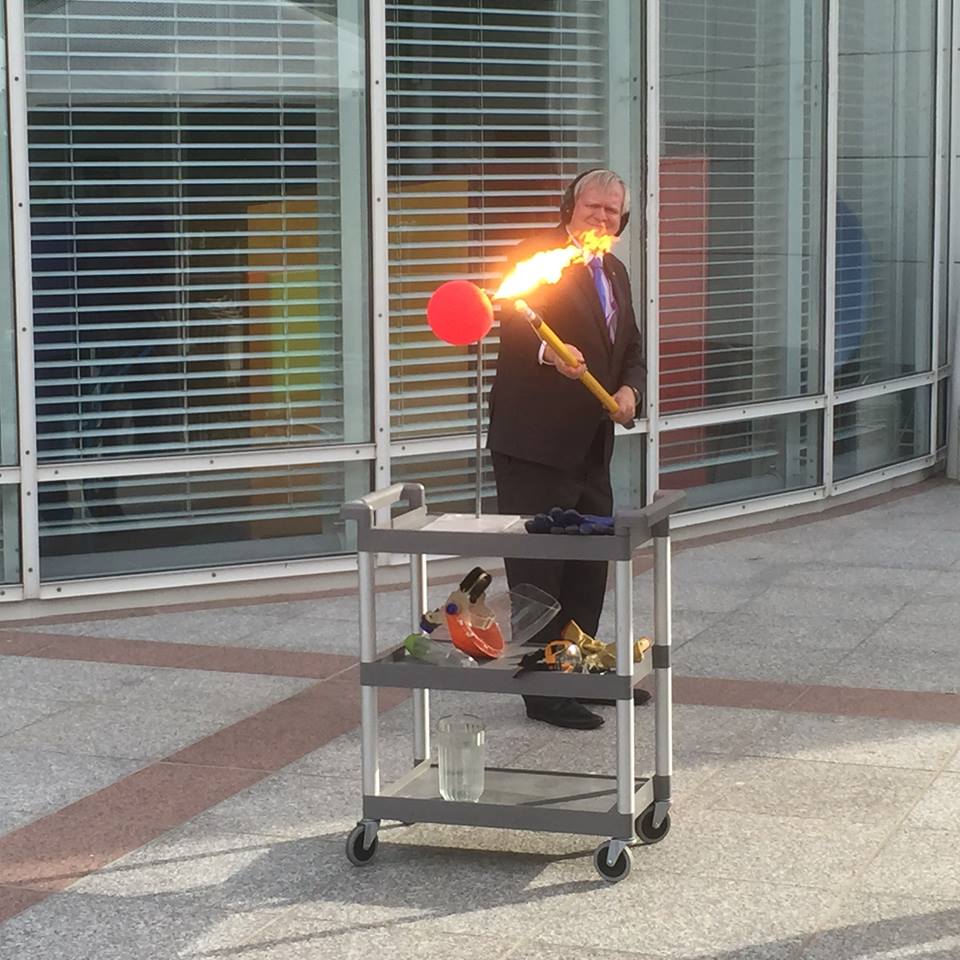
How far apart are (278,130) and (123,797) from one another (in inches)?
160

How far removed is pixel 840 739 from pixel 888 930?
5.92 ft

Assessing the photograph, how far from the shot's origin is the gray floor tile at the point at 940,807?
527cm

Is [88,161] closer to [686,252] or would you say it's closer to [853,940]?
[686,252]

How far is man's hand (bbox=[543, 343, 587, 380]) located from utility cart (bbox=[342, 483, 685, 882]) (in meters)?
0.43

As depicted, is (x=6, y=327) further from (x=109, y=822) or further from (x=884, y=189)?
(x=884, y=189)

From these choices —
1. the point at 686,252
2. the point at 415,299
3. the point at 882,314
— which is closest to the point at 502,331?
the point at 415,299

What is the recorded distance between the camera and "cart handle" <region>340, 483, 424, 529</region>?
499 cm

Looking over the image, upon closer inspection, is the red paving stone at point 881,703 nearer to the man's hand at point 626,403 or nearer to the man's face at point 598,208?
the man's hand at point 626,403

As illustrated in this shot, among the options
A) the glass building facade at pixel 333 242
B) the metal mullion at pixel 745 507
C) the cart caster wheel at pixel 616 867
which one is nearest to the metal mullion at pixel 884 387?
the glass building facade at pixel 333 242

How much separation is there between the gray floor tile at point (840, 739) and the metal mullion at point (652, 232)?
3.62 meters

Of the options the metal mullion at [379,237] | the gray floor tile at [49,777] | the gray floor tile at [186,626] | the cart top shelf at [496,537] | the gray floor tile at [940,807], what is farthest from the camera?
the metal mullion at [379,237]

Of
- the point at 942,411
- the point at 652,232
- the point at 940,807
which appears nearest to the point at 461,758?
the point at 940,807

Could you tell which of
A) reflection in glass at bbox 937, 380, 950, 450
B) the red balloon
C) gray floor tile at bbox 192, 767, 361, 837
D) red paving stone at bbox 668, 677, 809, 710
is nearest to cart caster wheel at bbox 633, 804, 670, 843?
gray floor tile at bbox 192, 767, 361, 837

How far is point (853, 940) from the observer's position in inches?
173
